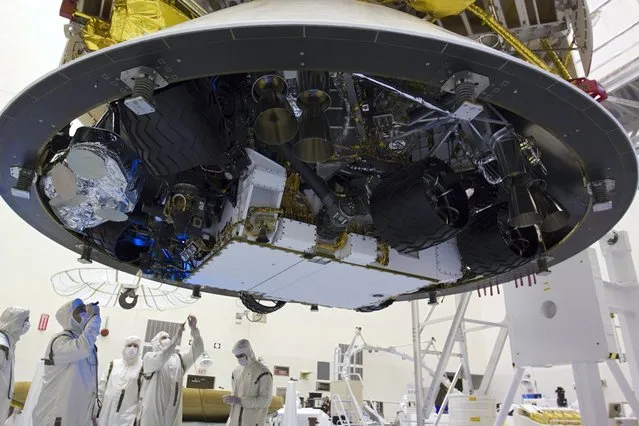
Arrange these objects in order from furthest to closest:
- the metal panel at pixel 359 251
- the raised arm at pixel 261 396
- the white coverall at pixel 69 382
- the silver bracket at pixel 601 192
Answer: the raised arm at pixel 261 396 < the white coverall at pixel 69 382 < the metal panel at pixel 359 251 < the silver bracket at pixel 601 192

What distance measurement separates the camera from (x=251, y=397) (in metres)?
6.55

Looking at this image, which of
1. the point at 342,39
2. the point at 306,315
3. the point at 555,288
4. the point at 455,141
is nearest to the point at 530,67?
the point at 342,39

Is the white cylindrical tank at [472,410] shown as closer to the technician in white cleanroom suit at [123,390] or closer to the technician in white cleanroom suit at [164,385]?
the technician in white cleanroom suit at [164,385]

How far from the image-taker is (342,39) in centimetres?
173

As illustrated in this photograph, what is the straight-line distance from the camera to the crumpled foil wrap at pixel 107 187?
96.3 inches

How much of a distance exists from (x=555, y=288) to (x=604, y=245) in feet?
2.71

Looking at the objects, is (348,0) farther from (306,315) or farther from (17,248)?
(306,315)

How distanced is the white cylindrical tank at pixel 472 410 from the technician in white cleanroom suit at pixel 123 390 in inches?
160

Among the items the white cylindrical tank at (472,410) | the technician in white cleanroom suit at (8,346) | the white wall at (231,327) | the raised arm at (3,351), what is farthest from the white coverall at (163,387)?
the white wall at (231,327)

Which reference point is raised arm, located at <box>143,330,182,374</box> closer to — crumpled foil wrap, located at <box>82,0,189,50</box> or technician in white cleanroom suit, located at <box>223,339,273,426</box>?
technician in white cleanroom suit, located at <box>223,339,273,426</box>

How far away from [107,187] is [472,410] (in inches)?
194

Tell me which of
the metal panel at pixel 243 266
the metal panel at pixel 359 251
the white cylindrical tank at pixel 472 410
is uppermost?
the metal panel at pixel 359 251

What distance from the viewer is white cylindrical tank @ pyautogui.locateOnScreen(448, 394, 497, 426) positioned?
18.3ft

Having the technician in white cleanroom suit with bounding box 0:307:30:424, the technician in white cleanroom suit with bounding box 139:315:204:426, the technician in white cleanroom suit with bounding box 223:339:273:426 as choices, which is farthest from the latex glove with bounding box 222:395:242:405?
the technician in white cleanroom suit with bounding box 0:307:30:424
